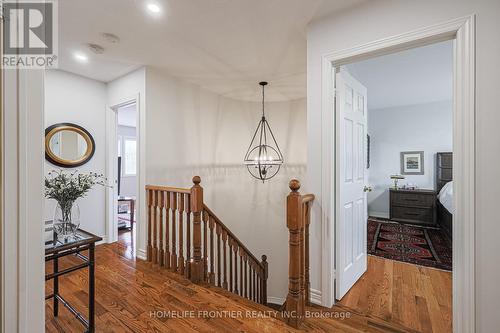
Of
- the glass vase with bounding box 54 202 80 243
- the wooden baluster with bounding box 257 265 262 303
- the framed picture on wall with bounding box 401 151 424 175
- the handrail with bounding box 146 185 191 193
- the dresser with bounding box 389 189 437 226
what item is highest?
the framed picture on wall with bounding box 401 151 424 175

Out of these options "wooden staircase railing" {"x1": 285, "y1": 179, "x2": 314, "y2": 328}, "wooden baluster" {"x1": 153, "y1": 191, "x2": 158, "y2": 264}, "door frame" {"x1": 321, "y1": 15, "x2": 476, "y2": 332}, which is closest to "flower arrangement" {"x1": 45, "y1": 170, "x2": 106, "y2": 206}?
"wooden baluster" {"x1": 153, "y1": 191, "x2": 158, "y2": 264}

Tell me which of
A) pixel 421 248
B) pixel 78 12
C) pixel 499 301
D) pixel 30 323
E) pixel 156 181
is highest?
pixel 78 12

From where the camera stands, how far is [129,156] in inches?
264

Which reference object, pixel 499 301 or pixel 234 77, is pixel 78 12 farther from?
pixel 499 301

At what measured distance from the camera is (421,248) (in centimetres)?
351

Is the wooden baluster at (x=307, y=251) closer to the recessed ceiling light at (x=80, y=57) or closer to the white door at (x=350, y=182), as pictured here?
the white door at (x=350, y=182)

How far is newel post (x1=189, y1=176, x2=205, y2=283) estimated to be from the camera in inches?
94.4

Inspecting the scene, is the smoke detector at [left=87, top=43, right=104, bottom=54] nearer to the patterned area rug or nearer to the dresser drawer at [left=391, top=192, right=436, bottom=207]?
the patterned area rug

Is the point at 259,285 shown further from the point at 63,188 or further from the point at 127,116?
the point at 127,116

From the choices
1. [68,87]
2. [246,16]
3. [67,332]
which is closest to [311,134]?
[246,16]

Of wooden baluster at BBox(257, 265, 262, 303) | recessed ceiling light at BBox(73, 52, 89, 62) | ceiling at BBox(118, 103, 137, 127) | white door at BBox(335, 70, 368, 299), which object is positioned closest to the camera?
white door at BBox(335, 70, 368, 299)

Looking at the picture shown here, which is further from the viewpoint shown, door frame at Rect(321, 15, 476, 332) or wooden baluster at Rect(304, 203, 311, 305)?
wooden baluster at Rect(304, 203, 311, 305)

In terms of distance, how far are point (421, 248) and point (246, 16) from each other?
386cm

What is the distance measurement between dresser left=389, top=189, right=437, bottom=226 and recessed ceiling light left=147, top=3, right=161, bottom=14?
17.8 ft
